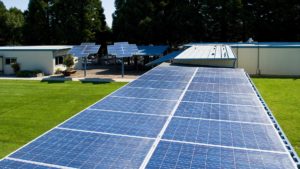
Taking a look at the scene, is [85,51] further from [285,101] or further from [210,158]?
[210,158]

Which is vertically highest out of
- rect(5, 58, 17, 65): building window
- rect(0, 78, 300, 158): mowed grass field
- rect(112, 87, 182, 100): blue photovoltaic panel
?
rect(5, 58, 17, 65): building window

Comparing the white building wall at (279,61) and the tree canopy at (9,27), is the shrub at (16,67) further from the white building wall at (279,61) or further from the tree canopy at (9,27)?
the white building wall at (279,61)

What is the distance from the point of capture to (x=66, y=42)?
59656mm

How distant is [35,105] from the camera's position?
23.5 meters

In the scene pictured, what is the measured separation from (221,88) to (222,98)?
6.18 feet

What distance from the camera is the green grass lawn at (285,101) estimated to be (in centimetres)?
1645

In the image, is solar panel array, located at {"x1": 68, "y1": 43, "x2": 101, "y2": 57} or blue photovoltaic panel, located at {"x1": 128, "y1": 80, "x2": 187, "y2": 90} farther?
solar panel array, located at {"x1": 68, "y1": 43, "x2": 101, "y2": 57}

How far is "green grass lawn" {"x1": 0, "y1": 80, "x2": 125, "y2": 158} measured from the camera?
1652 cm

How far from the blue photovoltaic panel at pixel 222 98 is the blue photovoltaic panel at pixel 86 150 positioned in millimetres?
4622

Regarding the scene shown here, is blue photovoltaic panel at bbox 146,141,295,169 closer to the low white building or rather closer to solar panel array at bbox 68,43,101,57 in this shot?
solar panel array at bbox 68,43,101,57

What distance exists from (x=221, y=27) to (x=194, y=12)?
17.5ft

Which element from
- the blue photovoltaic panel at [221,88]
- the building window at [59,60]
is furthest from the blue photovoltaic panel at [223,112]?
the building window at [59,60]

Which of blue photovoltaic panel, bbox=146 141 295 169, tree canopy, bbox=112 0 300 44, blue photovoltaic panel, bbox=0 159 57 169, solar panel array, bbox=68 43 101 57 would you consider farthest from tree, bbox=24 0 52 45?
blue photovoltaic panel, bbox=146 141 295 169

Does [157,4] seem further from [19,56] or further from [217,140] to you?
[217,140]
